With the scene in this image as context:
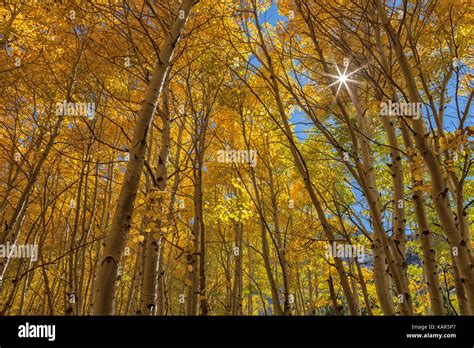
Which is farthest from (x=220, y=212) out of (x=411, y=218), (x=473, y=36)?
(x=411, y=218)

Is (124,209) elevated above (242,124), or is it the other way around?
(242,124)

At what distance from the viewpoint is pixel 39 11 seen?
234 inches

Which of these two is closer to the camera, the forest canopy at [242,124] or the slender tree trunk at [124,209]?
the slender tree trunk at [124,209]

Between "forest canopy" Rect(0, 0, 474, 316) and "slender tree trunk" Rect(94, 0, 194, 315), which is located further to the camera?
"forest canopy" Rect(0, 0, 474, 316)

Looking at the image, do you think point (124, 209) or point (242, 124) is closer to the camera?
point (124, 209)

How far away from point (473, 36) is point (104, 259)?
7.16 meters
